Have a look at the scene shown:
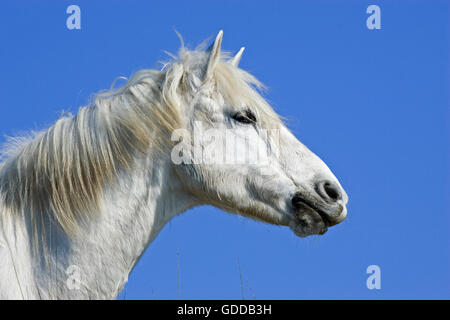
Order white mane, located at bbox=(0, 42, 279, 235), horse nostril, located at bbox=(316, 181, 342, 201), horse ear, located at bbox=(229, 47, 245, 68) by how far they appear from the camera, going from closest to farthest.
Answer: white mane, located at bbox=(0, 42, 279, 235) < horse nostril, located at bbox=(316, 181, 342, 201) < horse ear, located at bbox=(229, 47, 245, 68)

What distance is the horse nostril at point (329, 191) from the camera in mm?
4668

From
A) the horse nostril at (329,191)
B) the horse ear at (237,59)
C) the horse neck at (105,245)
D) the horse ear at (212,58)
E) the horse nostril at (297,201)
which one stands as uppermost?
the horse ear at (237,59)

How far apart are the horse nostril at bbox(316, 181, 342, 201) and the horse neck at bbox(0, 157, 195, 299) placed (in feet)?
3.78

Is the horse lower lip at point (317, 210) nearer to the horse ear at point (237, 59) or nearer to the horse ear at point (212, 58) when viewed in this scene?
the horse ear at point (212, 58)

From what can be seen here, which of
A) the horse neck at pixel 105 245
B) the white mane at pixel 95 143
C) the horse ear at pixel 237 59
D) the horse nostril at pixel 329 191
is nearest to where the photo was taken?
the horse neck at pixel 105 245

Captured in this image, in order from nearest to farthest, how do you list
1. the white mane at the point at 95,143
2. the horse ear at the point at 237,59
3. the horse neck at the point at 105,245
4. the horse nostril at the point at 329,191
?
the horse neck at the point at 105,245 < the white mane at the point at 95,143 < the horse nostril at the point at 329,191 < the horse ear at the point at 237,59

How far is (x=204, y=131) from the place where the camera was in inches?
185

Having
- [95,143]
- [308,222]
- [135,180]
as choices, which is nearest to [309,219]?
[308,222]

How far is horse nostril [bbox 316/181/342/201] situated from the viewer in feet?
15.3

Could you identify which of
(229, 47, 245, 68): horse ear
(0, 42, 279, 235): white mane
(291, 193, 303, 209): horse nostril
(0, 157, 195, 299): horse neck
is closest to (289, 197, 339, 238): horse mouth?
(291, 193, 303, 209): horse nostril

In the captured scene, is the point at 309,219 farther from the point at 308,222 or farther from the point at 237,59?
the point at 237,59

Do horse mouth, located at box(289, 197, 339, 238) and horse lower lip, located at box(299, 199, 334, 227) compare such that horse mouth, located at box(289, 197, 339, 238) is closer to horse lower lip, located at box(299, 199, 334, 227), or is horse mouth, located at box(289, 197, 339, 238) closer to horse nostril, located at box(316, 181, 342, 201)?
horse lower lip, located at box(299, 199, 334, 227)

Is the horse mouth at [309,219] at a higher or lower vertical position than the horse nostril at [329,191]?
lower

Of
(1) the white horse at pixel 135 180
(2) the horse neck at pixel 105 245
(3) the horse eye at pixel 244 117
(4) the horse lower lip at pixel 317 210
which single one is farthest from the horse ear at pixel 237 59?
(4) the horse lower lip at pixel 317 210
